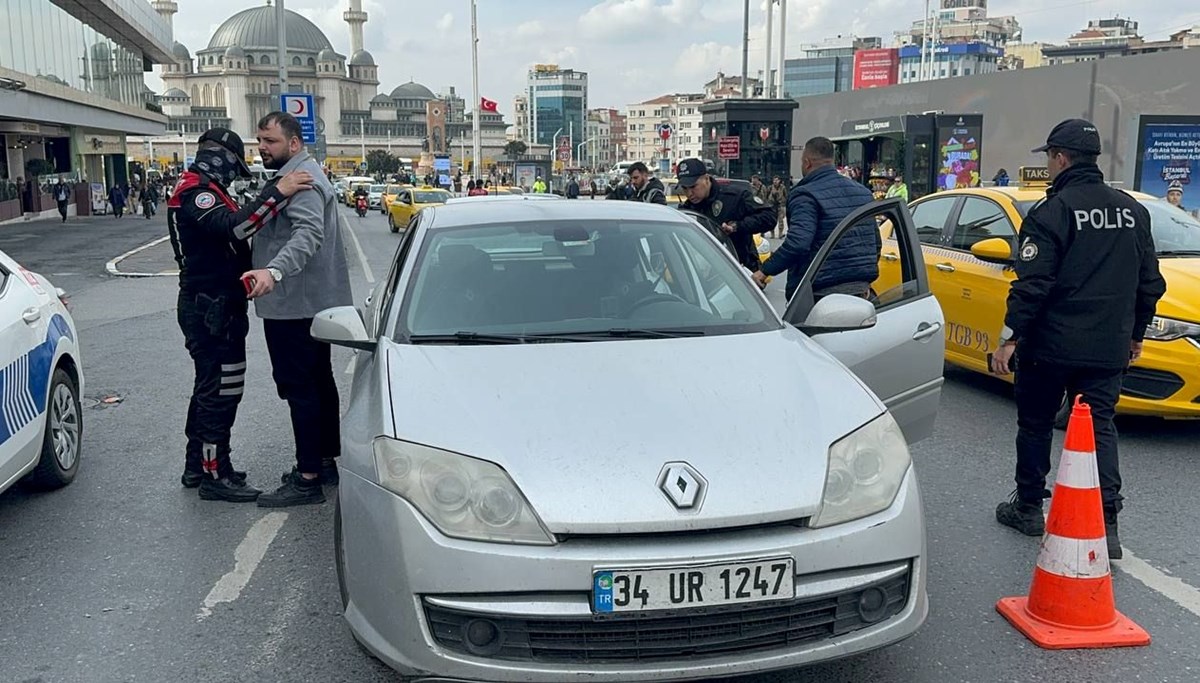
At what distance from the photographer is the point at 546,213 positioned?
15.1ft

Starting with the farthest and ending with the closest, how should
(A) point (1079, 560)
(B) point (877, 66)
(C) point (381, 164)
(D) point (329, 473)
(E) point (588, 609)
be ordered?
(B) point (877, 66)
(C) point (381, 164)
(D) point (329, 473)
(A) point (1079, 560)
(E) point (588, 609)

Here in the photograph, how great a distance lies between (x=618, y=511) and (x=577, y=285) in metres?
1.51

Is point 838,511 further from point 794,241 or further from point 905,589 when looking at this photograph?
point 794,241

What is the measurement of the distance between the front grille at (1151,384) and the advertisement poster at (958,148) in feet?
59.7

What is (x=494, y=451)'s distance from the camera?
2.95m

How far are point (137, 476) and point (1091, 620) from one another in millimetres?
4779

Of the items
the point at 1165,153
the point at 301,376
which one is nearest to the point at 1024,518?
the point at 301,376

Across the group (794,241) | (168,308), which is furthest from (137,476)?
(168,308)

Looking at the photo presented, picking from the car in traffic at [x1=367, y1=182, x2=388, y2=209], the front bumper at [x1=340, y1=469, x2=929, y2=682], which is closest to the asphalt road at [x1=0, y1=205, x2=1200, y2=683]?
the front bumper at [x1=340, y1=469, x2=929, y2=682]

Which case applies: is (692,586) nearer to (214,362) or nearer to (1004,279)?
(214,362)

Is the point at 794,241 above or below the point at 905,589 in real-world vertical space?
above

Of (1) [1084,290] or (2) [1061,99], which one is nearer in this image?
(1) [1084,290]

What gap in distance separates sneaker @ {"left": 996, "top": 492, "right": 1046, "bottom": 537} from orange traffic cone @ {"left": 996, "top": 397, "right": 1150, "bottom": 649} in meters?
0.99

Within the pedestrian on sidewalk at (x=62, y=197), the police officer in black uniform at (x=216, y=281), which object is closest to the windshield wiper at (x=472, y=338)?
the police officer in black uniform at (x=216, y=281)
